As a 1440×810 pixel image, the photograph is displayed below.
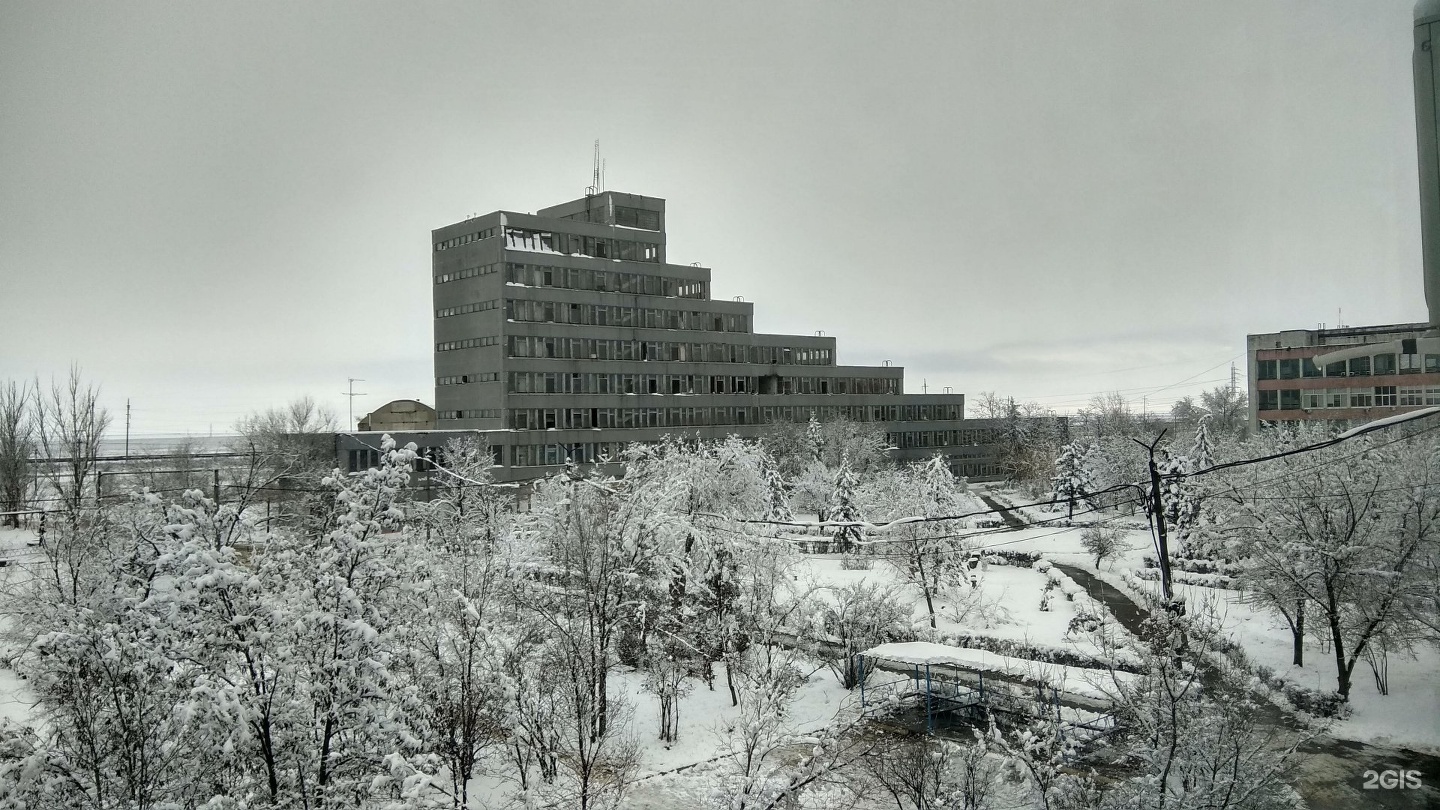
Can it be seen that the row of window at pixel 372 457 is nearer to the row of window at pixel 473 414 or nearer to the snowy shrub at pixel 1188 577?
the row of window at pixel 473 414

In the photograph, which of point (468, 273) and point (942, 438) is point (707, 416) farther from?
point (942, 438)

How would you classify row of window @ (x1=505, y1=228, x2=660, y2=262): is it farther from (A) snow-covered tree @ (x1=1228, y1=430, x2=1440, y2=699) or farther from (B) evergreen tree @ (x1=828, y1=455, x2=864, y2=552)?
(A) snow-covered tree @ (x1=1228, y1=430, x2=1440, y2=699)

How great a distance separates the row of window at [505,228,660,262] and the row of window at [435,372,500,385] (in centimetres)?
1032

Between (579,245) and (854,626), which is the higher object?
(579,245)

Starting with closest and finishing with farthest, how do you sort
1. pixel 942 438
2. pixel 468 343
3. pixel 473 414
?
1. pixel 473 414
2. pixel 468 343
3. pixel 942 438

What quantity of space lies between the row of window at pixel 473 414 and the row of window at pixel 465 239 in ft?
45.1

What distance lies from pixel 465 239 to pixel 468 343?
8.74m

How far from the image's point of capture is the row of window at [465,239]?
214 ft

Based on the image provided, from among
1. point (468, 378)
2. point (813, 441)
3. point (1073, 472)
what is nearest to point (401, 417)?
point (468, 378)

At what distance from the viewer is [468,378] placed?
2579 inches

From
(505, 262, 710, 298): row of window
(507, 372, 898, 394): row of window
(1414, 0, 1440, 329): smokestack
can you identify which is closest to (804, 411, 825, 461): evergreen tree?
(507, 372, 898, 394): row of window

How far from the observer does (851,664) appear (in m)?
24.4

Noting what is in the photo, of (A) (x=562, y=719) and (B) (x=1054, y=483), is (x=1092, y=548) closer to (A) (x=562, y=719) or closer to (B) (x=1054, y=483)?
(B) (x=1054, y=483)
